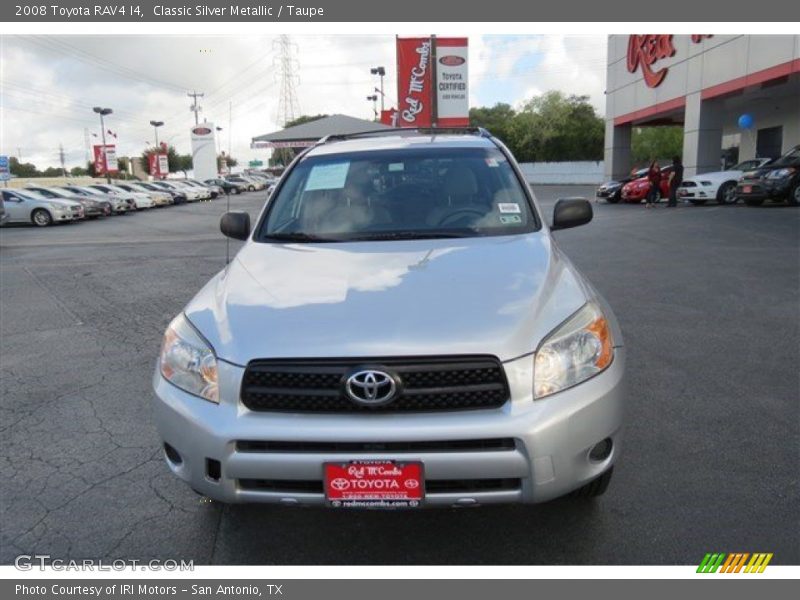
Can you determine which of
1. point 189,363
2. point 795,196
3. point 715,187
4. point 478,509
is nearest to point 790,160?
point 795,196

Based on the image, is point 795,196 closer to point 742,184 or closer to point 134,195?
point 742,184

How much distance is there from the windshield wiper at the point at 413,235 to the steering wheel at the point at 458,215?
130 mm

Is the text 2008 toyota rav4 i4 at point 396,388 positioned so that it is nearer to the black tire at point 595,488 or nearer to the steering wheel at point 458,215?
the black tire at point 595,488

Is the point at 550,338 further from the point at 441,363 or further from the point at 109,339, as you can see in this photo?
the point at 109,339

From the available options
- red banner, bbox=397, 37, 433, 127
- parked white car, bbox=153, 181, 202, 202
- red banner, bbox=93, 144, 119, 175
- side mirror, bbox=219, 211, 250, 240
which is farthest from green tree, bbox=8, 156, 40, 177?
side mirror, bbox=219, 211, 250, 240

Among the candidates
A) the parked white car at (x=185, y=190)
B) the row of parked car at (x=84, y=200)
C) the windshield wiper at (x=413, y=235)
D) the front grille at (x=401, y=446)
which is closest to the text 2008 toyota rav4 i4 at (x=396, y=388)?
the front grille at (x=401, y=446)

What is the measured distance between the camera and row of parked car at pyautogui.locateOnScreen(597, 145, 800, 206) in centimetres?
1686

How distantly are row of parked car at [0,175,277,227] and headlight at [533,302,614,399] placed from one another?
42.3ft

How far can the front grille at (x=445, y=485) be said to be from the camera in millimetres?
2340

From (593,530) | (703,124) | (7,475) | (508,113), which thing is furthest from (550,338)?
(508,113)

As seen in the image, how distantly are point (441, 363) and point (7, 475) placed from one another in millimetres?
2668

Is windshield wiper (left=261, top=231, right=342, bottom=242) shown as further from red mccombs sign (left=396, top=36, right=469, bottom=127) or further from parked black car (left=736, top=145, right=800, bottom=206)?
parked black car (left=736, top=145, right=800, bottom=206)

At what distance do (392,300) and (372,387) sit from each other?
1.42 ft

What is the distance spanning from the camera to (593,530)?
9.36 feet
